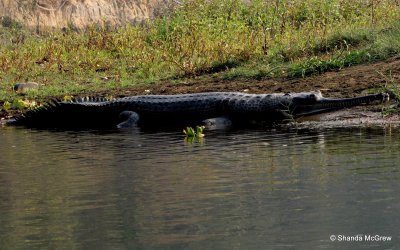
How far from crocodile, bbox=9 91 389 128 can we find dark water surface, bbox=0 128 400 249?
3.60ft

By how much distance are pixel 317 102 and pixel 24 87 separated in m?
5.21

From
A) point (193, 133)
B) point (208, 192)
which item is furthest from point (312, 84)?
point (208, 192)

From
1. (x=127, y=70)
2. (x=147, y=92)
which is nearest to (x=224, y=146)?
(x=147, y=92)

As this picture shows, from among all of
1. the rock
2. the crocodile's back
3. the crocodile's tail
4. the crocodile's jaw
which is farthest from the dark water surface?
the rock

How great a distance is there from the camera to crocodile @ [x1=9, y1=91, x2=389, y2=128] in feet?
33.4

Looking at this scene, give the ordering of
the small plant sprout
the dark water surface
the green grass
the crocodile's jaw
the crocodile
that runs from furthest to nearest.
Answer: the green grass, the crocodile, the crocodile's jaw, the small plant sprout, the dark water surface

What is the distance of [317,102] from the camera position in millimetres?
10109

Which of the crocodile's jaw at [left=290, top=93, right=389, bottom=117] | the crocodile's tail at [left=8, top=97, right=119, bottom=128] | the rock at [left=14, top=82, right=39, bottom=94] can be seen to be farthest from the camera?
the rock at [left=14, top=82, right=39, bottom=94]

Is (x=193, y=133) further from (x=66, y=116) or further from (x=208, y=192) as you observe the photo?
(x=208, y=192)

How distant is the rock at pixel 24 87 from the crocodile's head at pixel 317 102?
15.7ft

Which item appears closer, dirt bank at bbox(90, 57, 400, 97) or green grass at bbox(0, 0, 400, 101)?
dirt bank at bbox(90, 57, 400, 97)

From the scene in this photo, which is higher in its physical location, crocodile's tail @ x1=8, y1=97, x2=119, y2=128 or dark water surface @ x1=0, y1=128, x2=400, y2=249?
crocodile's tail @ x1=8, y1=97, x2=119, y2=128

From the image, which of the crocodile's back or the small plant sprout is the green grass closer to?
the crocodile's back

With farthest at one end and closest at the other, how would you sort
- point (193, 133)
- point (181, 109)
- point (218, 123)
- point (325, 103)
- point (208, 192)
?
point (181, 109), point (218, 123), point (325, 103), point (193, 133), point (208, 192)
